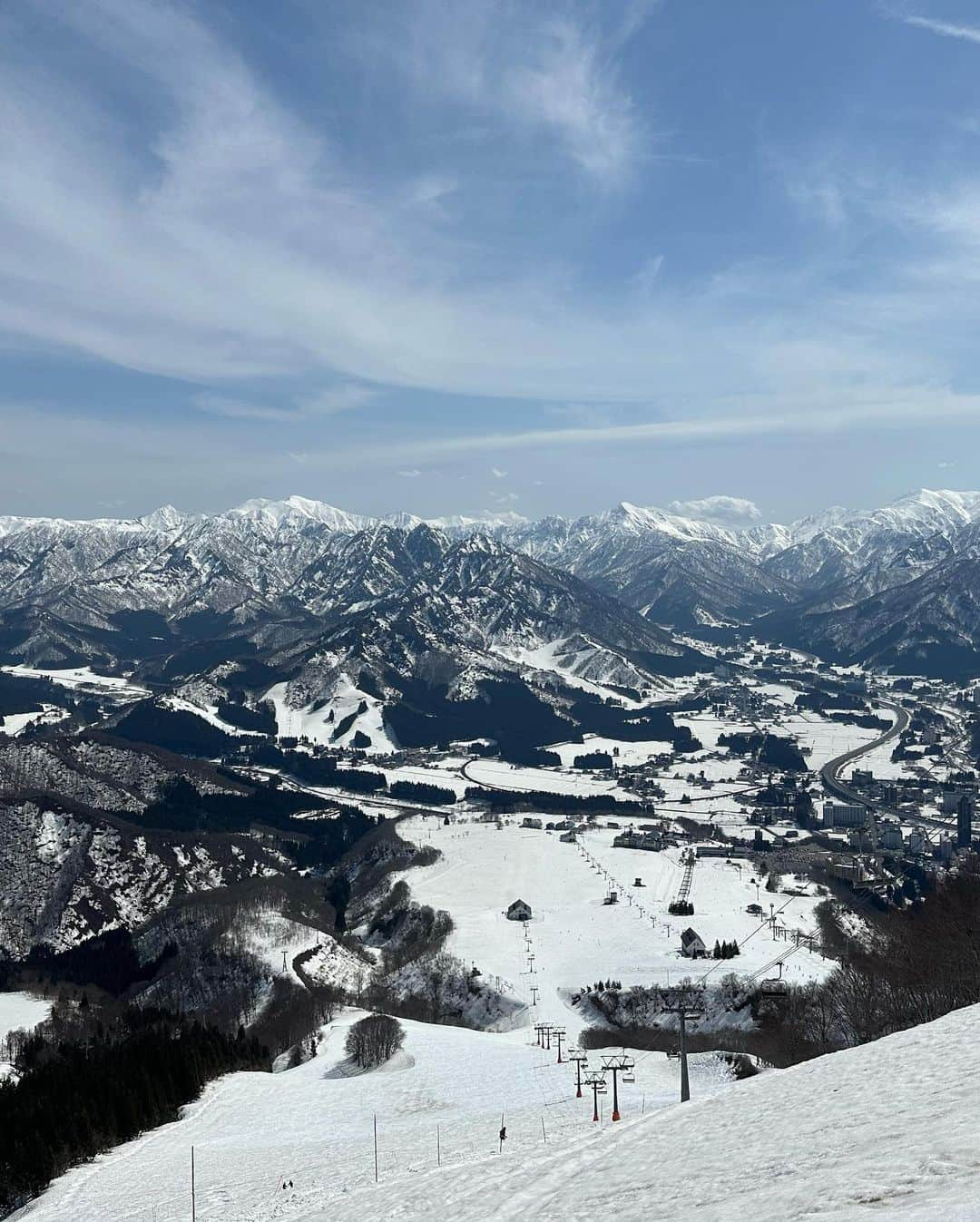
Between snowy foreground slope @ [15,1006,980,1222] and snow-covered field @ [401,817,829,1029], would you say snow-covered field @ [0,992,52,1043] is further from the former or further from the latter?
snowy foreground slope @ [15,1006,980,1222]

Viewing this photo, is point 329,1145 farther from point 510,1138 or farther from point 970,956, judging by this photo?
point 970,956

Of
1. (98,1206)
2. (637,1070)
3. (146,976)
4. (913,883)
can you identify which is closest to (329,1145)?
(98,1206)

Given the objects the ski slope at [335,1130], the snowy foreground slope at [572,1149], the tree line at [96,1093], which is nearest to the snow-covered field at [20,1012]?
the tree line at [96,1093]

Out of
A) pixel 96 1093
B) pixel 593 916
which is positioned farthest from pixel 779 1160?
pixel 593 916

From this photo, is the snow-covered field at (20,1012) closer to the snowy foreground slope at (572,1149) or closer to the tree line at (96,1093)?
the tree line at (96,1093)

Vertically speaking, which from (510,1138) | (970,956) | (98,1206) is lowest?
(98,1206)

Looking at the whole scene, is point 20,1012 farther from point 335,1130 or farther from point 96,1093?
point 335,1130

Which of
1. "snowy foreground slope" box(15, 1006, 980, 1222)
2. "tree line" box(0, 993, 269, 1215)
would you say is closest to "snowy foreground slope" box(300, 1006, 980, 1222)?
"snowy foreground slope" box(15, 1006, 980, 1222)
